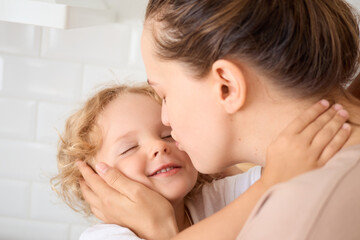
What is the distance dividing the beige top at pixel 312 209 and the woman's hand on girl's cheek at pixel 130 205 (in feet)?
1.41

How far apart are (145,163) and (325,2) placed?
2.01 feet

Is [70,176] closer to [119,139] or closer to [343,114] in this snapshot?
[119,139]

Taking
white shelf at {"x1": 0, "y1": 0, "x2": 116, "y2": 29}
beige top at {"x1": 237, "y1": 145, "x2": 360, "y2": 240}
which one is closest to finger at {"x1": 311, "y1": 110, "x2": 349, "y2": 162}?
beige top at {"x1": 237, "y1": 145, "x2": 360, "y2": 240}

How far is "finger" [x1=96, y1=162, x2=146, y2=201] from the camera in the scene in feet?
4.09

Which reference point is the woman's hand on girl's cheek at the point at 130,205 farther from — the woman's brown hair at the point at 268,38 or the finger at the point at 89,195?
the woman's brown hair at the point at 268,38

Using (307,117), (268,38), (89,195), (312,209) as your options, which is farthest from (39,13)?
(312,209)

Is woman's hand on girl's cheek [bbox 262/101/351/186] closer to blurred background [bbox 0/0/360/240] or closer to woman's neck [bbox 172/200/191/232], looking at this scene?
woman's neck [bbox 172/200/191/232]

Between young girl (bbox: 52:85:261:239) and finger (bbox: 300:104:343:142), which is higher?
finger (bbox: 300:104:343:142)

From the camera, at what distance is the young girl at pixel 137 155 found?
50.6 inches

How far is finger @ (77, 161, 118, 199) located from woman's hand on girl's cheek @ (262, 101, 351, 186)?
0.49 meters

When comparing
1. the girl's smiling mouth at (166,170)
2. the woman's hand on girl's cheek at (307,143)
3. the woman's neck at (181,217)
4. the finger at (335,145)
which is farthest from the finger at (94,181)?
the finger at (335,145)

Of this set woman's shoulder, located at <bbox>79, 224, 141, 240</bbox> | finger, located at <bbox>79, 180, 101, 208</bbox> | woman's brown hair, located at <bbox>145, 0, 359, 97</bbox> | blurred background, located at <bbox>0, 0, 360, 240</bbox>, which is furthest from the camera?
blurred background, located at <bbox>0, 0, 360, 240</bbox>

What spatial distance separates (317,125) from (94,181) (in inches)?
25.3

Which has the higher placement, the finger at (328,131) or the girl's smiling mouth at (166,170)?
the finger at (328,131)
